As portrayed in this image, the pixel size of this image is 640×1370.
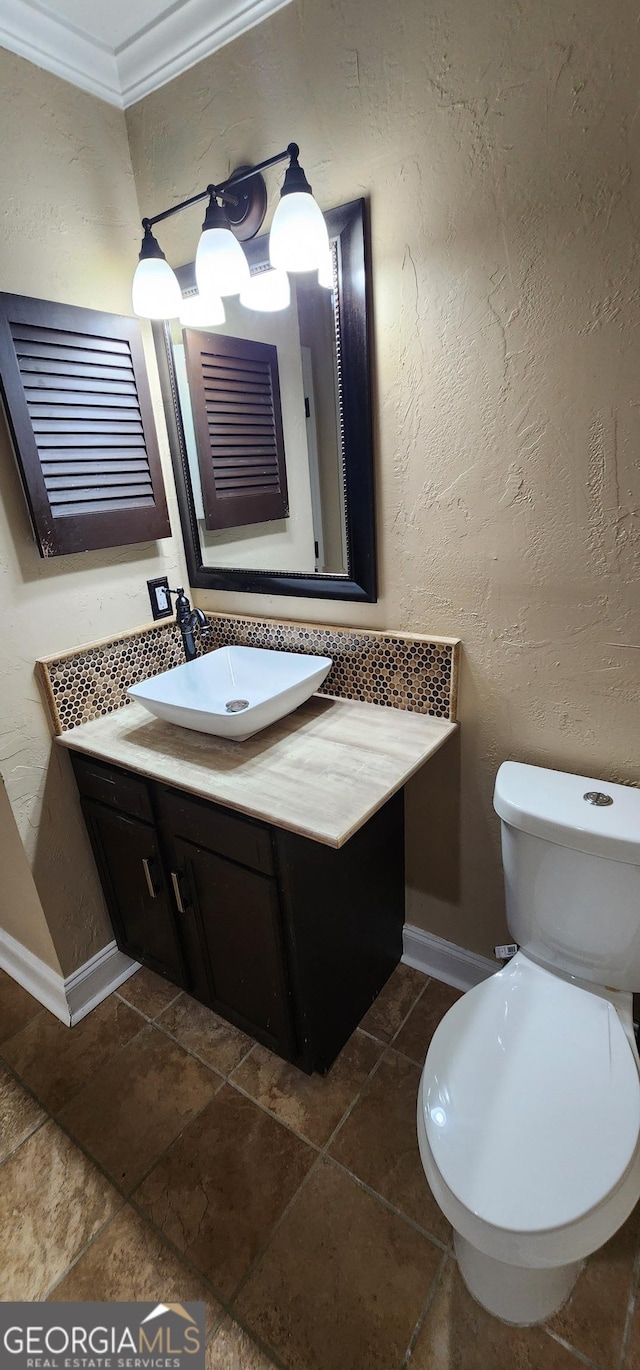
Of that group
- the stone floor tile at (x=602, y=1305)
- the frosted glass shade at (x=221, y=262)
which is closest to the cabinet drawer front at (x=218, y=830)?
the stone floor tile at (x=602, y=1305)

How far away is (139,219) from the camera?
1518mm

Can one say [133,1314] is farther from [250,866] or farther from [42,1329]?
[250,866]

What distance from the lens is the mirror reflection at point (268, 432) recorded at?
1355 mm

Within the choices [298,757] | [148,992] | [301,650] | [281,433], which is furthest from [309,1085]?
[281,433]

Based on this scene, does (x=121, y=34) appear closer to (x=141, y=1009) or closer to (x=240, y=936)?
(x=240, y=936)

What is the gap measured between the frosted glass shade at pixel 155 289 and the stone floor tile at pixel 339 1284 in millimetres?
1948

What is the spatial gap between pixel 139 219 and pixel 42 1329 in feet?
7.92

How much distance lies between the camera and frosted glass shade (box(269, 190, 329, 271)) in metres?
1.08

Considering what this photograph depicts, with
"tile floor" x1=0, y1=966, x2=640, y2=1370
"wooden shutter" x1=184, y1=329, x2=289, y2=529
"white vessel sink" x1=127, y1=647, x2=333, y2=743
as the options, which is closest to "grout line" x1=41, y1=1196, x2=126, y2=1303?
"tile floor" x1=0, y1=966, x2=640, y2=1370

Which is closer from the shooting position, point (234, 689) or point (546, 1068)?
point (546, 1068)

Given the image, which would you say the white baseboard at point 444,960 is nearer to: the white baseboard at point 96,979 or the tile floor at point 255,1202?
the tile floor at point 255,1202

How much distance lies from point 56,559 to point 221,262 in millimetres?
754

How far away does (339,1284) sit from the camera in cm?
109

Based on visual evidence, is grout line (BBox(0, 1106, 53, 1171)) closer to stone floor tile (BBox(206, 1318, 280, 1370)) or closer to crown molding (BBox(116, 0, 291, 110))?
stone floor tile (BBox(206, 1318, 280, 1370))
